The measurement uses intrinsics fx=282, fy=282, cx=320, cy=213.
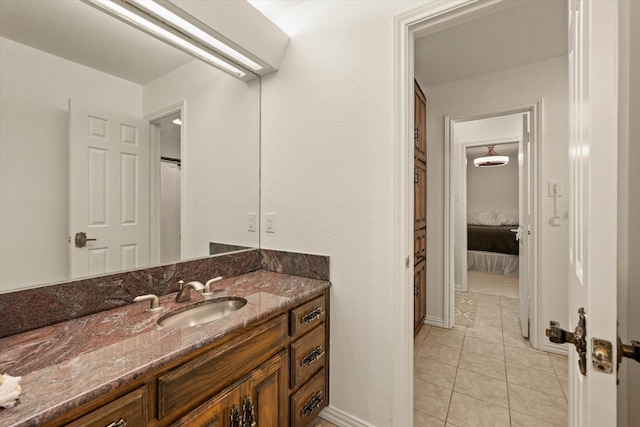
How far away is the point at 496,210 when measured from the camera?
6828mm

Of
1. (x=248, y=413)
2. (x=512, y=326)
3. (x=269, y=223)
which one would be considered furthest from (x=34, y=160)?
(x=512, y=326)

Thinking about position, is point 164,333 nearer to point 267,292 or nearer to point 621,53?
point 267,292

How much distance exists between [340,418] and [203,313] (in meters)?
0.97

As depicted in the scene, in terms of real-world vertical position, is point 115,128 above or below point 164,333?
above

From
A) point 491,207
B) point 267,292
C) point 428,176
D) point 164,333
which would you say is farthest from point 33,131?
point 491,207

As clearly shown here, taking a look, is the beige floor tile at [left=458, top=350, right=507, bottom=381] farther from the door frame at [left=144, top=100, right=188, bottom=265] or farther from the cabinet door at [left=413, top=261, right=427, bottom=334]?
the door frame at [left=144, top=100, right=188, bottom=265]

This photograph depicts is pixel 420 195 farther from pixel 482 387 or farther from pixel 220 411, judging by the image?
pixel 220 411

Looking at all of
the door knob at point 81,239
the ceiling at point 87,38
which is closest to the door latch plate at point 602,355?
the door knob at point 81,239

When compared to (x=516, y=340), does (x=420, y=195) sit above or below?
above

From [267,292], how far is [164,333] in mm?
532

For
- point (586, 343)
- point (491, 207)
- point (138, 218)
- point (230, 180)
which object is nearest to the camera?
point (586, 343)

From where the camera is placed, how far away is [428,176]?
2984mm

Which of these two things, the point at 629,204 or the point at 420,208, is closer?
the point at 629,204

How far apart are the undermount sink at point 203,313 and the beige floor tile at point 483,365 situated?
185 centimetres
